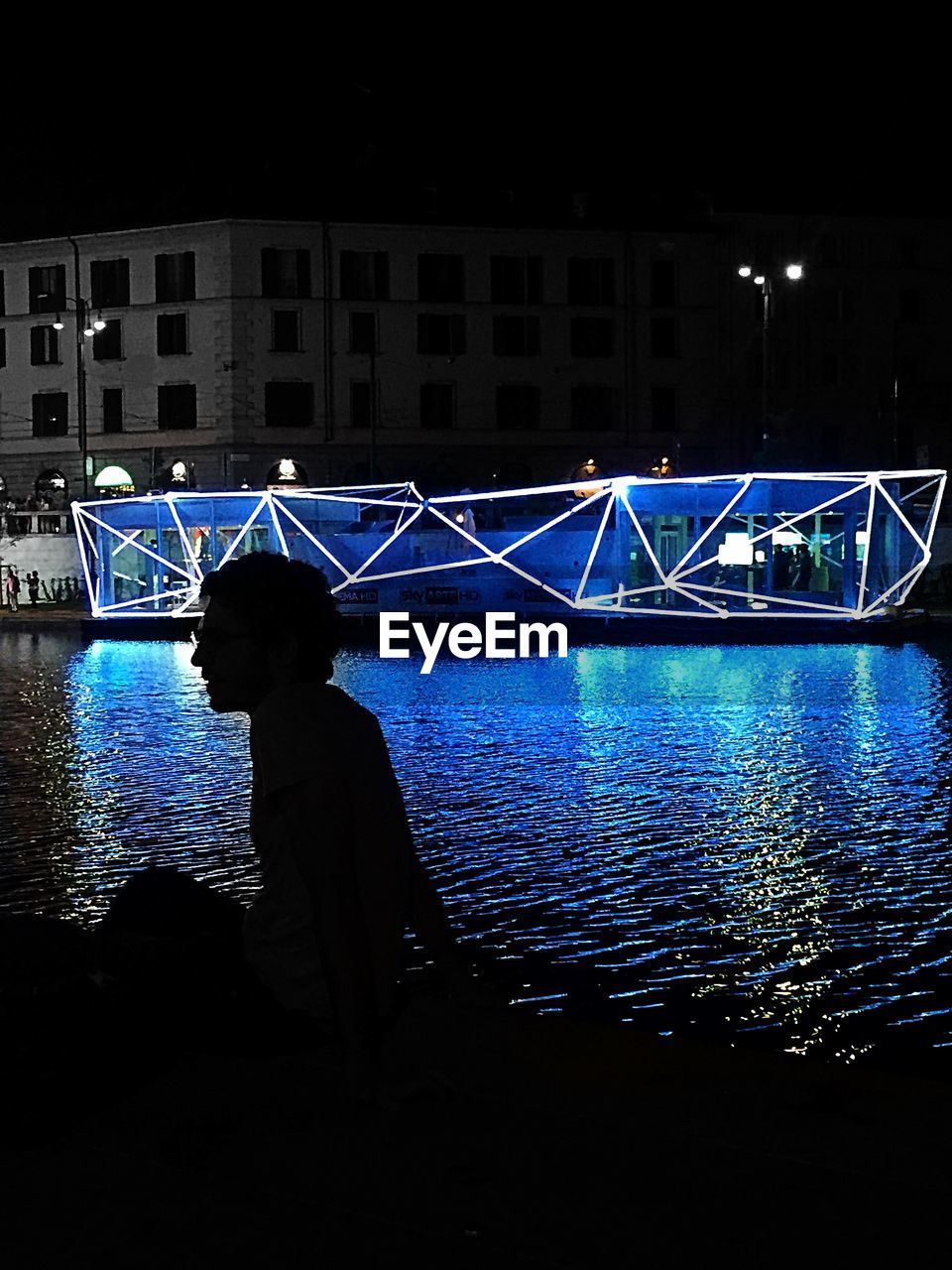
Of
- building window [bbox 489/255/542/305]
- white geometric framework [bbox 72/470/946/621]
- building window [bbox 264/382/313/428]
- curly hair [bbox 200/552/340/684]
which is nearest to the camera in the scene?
curly hair [bbox 200/552/340/684]

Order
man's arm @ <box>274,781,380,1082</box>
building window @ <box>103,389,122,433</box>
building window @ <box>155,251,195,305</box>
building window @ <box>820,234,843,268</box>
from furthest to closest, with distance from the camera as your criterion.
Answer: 1. building window @ <box>820,234,843,268</box>
2. building window @ <box>103,389,122,433</box>
3. building window @ <box>155,251,195,305</box>
4. man's arm @ <box>274,781,380,1082</box>

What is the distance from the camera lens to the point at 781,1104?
426 cm

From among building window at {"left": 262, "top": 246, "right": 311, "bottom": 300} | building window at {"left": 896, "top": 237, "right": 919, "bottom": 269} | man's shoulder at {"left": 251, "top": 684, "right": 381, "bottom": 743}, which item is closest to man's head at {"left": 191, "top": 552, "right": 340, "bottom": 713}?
man's shoulder at {"left": 251, "top": 684, "right": 381, "bottom": 743}

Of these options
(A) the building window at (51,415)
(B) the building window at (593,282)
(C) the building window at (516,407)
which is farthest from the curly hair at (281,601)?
(A) the building window at (51,415)

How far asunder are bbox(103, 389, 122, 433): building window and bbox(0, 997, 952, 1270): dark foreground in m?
60.0

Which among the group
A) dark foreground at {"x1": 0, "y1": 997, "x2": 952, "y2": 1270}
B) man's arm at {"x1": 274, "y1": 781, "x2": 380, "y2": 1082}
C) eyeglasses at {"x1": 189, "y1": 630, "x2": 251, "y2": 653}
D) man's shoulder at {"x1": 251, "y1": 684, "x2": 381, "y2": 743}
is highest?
eyeglasses at {"x1": 189, "y1": 630, "x2": 251, "y2": 653}

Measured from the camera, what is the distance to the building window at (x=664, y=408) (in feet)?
210

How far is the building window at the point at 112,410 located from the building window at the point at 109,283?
3.11 m

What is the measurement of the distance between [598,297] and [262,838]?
6142 centimetres

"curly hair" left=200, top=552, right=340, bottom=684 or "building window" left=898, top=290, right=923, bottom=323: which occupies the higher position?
"building window" left=898, top=290, right=923, bottom=323

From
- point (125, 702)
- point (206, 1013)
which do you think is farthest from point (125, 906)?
point (125, 702)

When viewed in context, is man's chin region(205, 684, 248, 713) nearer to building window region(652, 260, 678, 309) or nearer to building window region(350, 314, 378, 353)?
building window region(350, 314, 378, 353)

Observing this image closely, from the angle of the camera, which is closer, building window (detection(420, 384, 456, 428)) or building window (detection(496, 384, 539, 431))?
building window (detection(420, 384, 456, 428))

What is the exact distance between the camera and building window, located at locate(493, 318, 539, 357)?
63.5m
